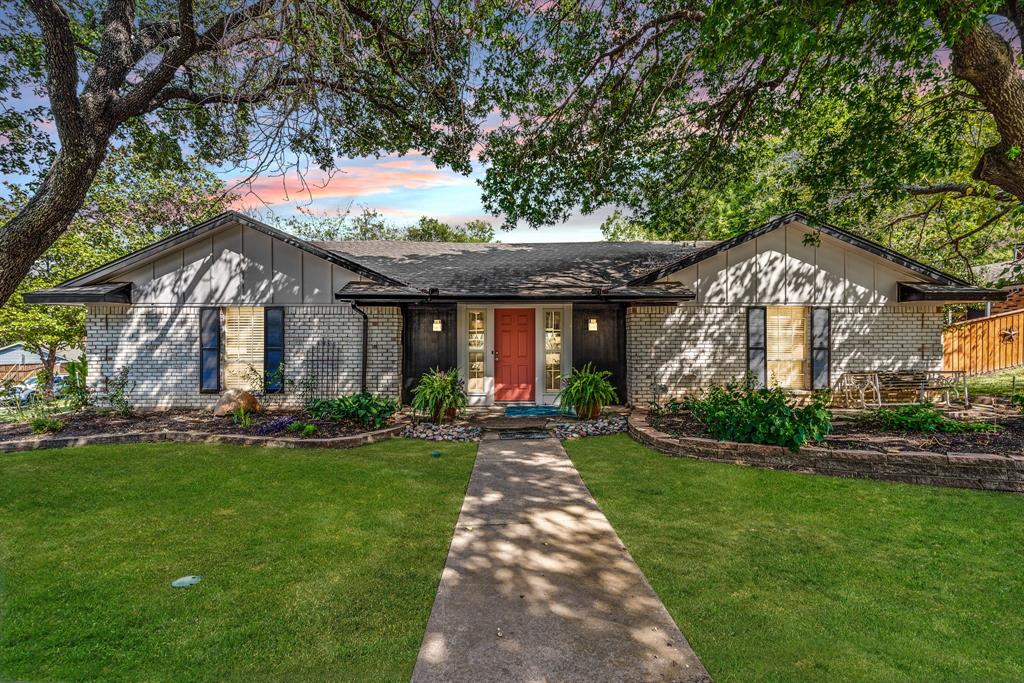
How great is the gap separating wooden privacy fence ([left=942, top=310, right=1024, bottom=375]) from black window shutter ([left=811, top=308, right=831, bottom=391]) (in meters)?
8.44

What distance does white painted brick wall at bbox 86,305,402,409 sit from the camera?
10617mm

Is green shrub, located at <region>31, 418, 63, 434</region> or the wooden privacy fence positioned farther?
the wooden privacy fence

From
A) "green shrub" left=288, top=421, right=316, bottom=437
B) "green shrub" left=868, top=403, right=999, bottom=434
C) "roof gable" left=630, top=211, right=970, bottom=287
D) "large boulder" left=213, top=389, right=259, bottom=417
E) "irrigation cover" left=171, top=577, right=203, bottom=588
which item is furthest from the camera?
"roof gable" left=630, top=211, right=970, bottom=287

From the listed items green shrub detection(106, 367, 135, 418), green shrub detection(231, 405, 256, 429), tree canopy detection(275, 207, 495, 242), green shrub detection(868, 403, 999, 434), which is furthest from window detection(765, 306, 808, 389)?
tree canopy detection(275, 207, 495, 242)

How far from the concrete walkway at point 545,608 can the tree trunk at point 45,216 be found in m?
6.28

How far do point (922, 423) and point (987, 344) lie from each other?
506 inches

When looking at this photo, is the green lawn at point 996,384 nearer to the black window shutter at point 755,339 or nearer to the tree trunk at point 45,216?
the black window shutter at point 755,339

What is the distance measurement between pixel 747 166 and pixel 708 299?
2981 millimetres

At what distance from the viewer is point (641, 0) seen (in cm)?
798

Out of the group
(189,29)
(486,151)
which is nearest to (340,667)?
(189,29)

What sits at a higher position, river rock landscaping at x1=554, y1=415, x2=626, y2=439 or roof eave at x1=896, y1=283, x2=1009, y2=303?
roof eave at x1=896, y1=283, x2=1009, y2=303

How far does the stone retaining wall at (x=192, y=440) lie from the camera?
755 cm

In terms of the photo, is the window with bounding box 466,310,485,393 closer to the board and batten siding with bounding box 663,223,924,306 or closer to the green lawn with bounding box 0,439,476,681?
the board and batten siding with bounding box 663,223,924,306

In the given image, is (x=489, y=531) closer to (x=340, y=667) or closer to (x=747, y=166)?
(x=340, y=667)
